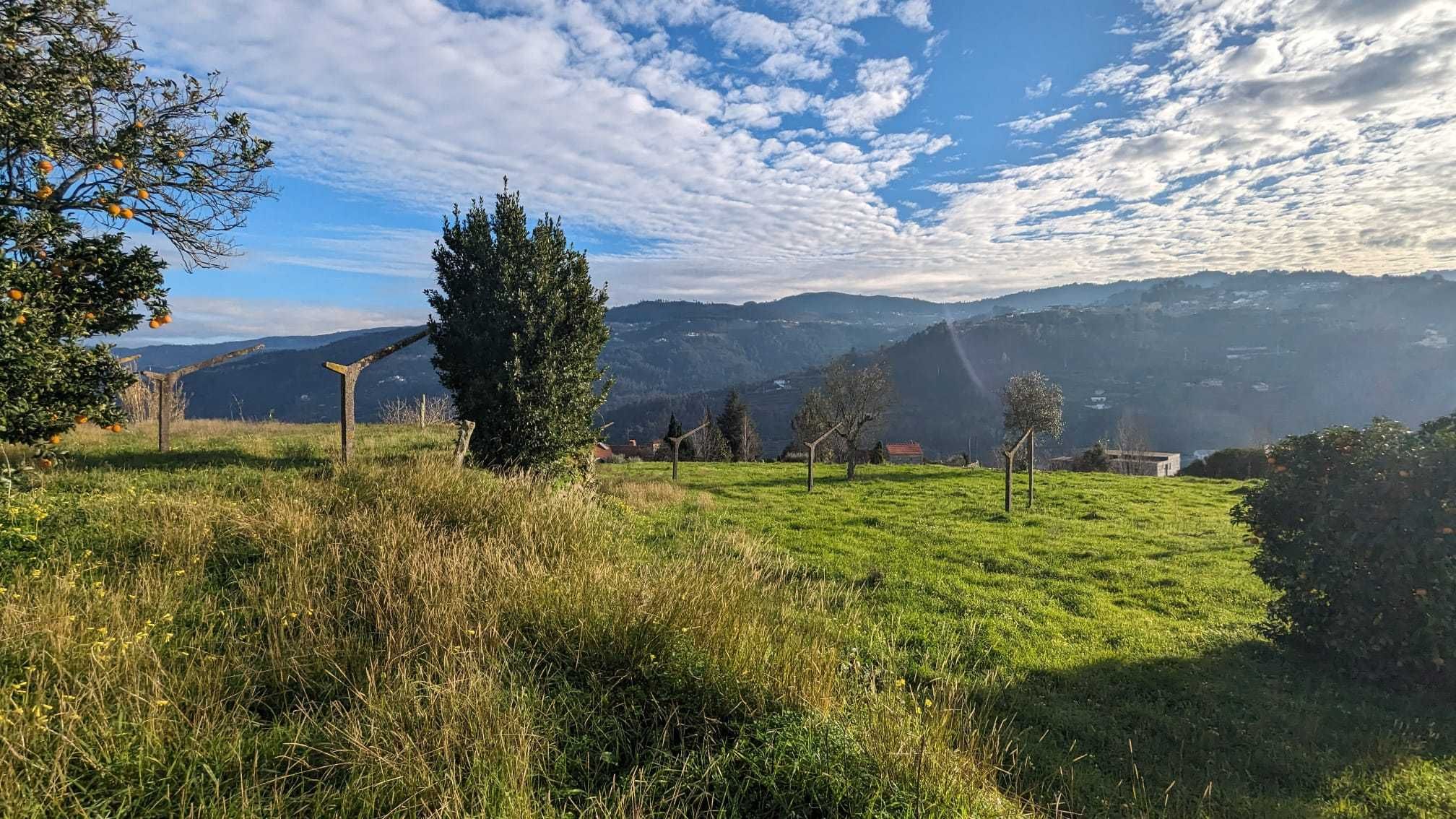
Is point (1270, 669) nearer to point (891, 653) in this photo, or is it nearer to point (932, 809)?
point (891, 653)

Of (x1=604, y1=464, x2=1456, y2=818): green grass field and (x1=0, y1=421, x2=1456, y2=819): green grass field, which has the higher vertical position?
(x1=0, y1=421, x2=1456, y2=819): green grass field

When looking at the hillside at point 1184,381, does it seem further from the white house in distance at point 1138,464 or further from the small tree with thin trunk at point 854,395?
the small tree with thin trunk at point 854,395

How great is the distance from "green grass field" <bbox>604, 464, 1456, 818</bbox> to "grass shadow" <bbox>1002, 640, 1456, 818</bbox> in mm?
16

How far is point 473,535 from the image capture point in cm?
616

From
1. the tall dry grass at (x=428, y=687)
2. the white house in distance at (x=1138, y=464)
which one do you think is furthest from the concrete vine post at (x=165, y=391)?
the white house in distance at (x=1138, y=464)

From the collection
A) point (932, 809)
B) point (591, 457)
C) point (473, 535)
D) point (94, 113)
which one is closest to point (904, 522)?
point (591, 457)

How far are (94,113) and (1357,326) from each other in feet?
837

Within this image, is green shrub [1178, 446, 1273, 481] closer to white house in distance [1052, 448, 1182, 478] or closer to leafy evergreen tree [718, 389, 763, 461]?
white house in distance [1052, 448, 1182, 478]

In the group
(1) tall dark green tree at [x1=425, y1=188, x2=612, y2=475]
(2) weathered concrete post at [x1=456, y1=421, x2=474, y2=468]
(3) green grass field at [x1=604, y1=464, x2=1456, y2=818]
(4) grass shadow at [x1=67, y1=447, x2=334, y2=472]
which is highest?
(1) tall dark green tree at [x1=425, y1=188, x2=612, y2=475]

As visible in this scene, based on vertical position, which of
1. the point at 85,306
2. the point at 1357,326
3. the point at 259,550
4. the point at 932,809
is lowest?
the point at 932,809

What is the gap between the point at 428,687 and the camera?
336cm

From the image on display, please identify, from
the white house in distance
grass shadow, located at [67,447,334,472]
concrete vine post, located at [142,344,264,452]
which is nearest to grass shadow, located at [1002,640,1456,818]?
grass shadow, located at [67,447,334,472]

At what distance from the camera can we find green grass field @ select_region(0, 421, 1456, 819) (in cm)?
289

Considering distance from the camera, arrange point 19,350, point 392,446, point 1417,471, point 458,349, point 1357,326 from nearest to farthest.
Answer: point 19,350 → point 1417,471 → point 458,349 → point 392,446 → point 1357,326
